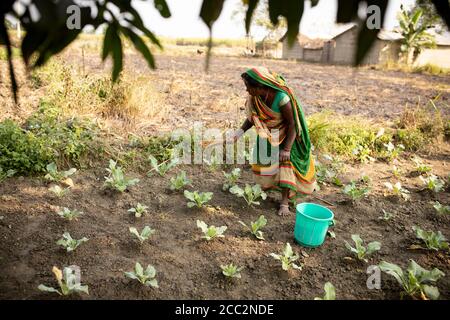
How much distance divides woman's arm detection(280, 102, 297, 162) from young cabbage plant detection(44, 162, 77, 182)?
2024 mm

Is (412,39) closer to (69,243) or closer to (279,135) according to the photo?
(279,135)

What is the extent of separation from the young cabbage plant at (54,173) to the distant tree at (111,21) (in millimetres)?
2732

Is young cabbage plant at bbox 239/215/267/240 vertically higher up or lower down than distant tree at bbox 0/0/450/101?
lower down

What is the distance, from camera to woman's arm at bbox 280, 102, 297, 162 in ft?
9.49

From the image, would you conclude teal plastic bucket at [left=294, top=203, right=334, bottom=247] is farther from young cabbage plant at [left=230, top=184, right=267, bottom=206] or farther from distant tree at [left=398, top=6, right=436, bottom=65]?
distant tree at [left=398, top=6, right=436, bottom=65]

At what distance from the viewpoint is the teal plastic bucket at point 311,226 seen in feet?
8.34

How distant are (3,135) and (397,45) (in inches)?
1037

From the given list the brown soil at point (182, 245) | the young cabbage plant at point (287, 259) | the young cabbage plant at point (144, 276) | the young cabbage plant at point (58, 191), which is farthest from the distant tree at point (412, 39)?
the young cabbage plant at point (144, 276)

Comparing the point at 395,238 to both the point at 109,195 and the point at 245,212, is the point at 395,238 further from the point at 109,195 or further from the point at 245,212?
the point at 109,195

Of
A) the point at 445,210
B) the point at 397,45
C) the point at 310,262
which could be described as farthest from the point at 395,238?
the point at 397,45

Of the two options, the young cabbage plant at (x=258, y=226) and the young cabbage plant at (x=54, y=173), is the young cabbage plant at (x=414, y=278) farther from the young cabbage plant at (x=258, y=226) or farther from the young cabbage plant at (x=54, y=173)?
the young cabbage plant at (x=54, y=173)

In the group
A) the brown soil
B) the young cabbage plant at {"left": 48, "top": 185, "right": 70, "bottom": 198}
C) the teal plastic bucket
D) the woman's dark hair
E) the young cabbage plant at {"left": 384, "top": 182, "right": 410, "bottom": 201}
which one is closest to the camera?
the brown soil

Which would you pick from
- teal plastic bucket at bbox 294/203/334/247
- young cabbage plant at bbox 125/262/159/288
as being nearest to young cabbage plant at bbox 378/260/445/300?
teal plastic bucket at bbox 294/203/334/247

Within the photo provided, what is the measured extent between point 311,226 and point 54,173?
96.2 inches
